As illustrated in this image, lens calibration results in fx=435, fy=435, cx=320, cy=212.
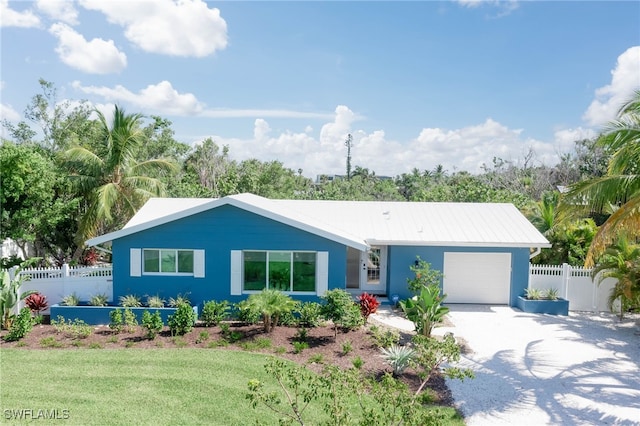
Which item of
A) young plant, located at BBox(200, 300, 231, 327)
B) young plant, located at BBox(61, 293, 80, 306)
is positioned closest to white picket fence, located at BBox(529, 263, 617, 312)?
young plant, located at BBox(200, 300, 231, 327)

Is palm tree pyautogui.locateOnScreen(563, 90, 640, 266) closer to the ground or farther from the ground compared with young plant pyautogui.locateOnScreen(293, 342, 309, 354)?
farther from the ground

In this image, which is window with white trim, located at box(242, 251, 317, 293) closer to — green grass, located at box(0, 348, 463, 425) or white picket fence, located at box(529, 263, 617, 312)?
green grass, located at box(0, 348, 463, 425)

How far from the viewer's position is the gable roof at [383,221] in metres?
13.1

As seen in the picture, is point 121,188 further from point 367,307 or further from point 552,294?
point 552,294

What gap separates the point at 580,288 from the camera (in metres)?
14.8

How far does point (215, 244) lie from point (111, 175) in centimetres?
790

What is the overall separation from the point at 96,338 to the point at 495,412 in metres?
9.55

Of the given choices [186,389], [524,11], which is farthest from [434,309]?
[524,11]

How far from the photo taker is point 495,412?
303 inches

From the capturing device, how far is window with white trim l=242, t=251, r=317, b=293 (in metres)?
13.6

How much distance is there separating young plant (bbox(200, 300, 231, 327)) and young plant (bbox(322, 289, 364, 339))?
9.82 ft

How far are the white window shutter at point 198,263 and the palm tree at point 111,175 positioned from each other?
5.96m

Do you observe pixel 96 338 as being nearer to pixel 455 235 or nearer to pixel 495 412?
pixel 495 412

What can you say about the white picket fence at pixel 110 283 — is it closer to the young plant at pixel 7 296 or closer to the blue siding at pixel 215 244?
the young plant at pixel 7 296
